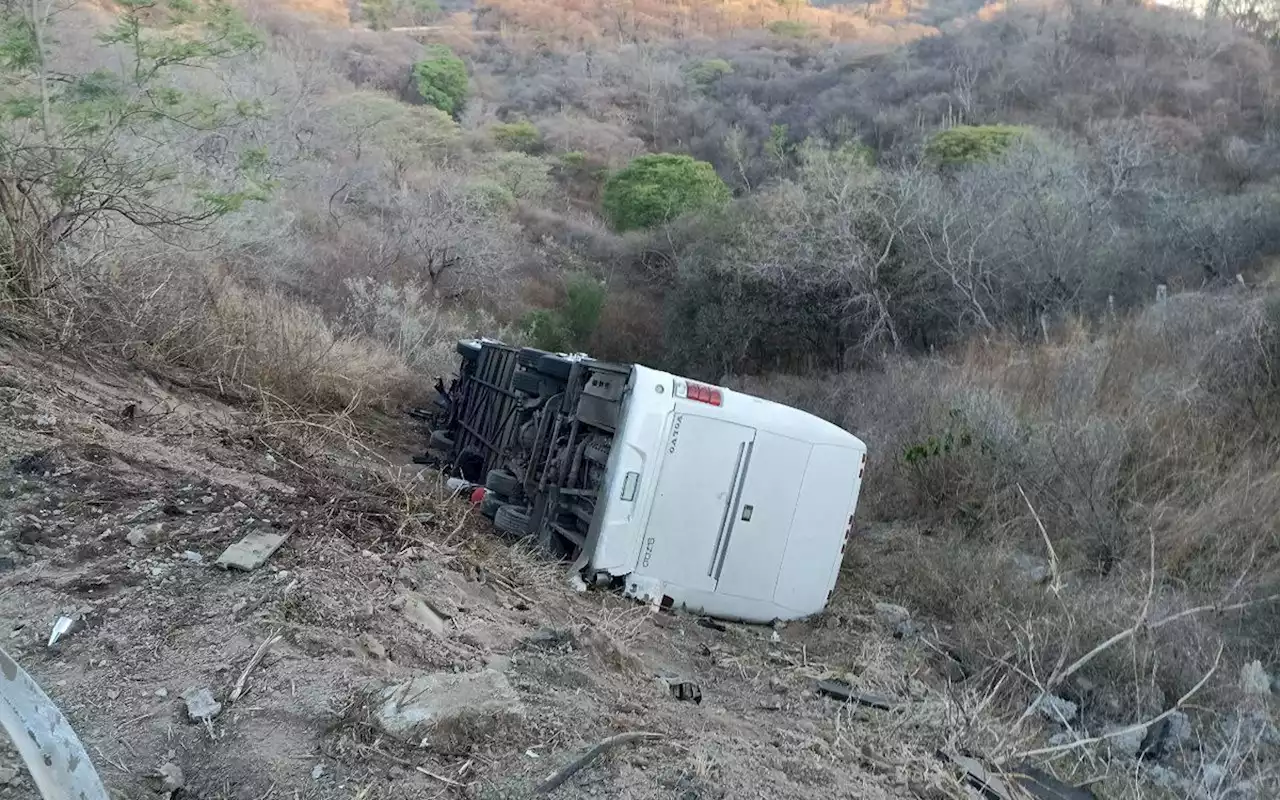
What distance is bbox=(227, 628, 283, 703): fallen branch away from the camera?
3537 mm

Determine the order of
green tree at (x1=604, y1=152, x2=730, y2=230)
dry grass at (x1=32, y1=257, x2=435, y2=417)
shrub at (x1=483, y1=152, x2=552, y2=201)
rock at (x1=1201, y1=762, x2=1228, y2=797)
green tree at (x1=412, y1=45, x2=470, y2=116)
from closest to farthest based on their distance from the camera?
rock at (x1=1201, y1=762, x2=1228, y2=797), dry grass at (x1=32, y1=257, x2=435, y2=417), green tree at (x1=604, y1=152, x2=730, y2=230), shrub at (x1=483, y1=152, x2=552, y2=201), green tree at (x1=412, y1=45, x2=470, y2=116)

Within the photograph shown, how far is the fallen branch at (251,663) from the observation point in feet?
11.6

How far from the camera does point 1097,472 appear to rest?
9.10 m

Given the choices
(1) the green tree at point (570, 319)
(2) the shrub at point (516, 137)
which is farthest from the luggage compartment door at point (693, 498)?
(2) the shrub at point (516, 137)

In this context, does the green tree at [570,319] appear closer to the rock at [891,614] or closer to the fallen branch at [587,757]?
the rock at [891,614]

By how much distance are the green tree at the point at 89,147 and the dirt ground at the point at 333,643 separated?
1.84 m

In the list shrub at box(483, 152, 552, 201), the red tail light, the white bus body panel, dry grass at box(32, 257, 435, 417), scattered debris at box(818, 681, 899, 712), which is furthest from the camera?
shrub at box(483, 152, 552, 201)

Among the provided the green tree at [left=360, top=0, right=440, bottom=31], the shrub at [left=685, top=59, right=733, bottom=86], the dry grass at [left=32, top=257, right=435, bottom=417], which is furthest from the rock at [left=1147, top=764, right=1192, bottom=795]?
the green tree at [left=360, top=0, right=440, bottom=31]

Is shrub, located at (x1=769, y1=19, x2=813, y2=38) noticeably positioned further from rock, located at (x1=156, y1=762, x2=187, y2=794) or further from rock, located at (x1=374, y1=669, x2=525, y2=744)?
rock, located at (x1=156, y1=762, x2=187, y2=794)

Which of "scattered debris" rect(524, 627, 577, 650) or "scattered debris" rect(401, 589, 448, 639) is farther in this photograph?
"scattered debris" rect(524, 627, 577, 650)

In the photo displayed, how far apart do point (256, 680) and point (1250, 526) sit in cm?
789

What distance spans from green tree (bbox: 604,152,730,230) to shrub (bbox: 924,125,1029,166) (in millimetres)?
7388

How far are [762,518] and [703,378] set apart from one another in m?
17.1

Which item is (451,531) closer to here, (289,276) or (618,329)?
(289,276)
